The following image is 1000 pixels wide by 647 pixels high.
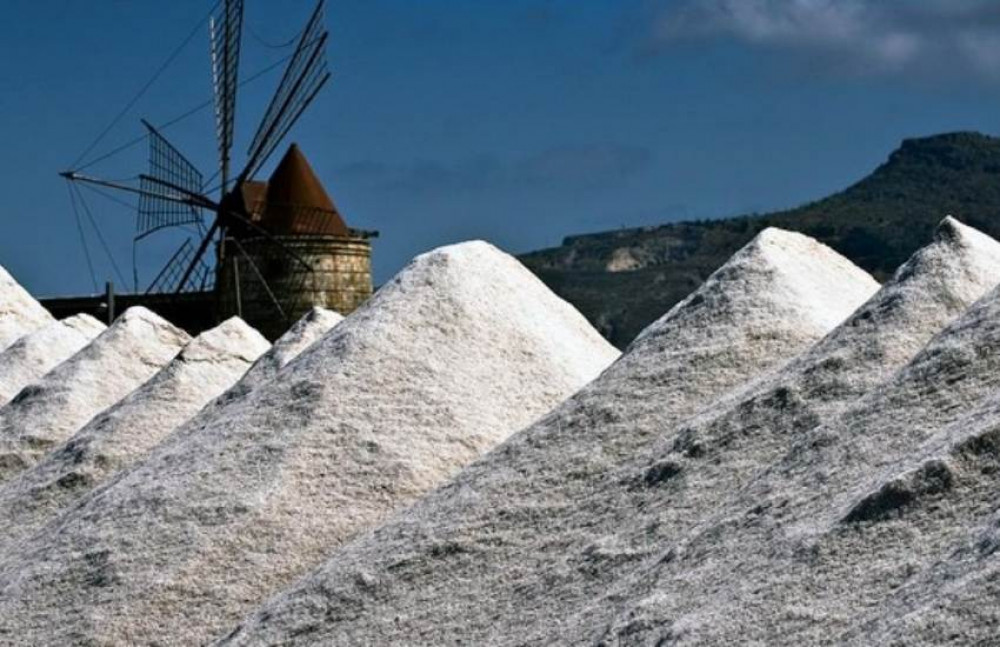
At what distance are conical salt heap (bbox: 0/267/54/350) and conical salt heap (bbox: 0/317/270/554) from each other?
8.76 m

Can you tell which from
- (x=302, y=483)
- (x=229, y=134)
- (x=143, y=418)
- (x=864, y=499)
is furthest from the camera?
(x=229, y=134)

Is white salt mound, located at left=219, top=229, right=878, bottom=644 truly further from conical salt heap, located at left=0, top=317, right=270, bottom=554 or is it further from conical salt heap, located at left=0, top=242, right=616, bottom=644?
conical salt heap, located at left=0, top=317, right=270, bottom=554

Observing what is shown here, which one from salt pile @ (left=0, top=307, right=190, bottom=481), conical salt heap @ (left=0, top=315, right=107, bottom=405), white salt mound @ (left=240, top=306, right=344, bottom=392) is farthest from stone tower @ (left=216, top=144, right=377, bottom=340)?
white salt mound @ (left=240, top=306, right=344, bottom=392)

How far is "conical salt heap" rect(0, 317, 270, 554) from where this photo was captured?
13500 mm

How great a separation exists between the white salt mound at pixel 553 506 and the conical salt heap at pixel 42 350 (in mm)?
9609

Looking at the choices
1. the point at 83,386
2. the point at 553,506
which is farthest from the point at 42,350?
the point at 553,506

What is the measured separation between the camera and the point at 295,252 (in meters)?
31.1

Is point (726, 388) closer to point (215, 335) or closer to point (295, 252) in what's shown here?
point (215, 335)

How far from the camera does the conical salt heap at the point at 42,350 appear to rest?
19.0m

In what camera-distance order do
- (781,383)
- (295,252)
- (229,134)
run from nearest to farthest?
(781,383) → (295,252) → (229,134)

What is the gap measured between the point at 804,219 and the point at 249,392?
187 feet

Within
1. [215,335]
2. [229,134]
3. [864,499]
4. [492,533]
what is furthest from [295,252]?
[864,499]

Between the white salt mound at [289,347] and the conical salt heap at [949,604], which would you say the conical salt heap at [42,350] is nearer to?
the white salt mound at [289,347]

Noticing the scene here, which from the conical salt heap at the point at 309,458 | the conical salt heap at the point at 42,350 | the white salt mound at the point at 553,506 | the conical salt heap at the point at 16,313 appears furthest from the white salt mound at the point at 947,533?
the conical salt heap at the point at 16,313
